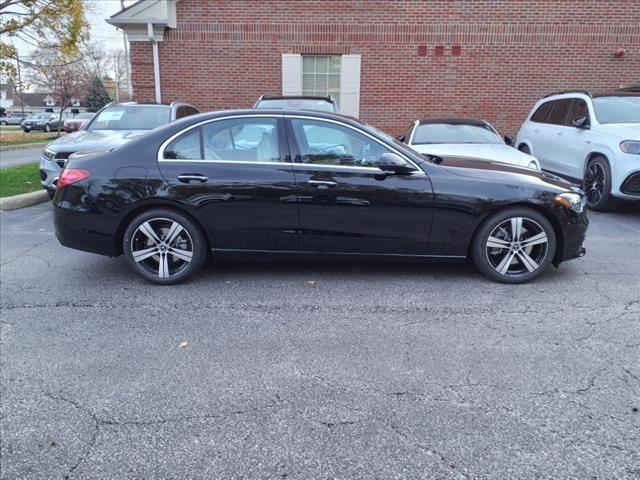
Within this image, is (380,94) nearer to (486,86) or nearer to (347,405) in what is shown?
(486,86)

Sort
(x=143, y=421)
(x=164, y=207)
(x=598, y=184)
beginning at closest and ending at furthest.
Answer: (x=143, y=421) → (x=164, y=207) → (x=598, y=184)

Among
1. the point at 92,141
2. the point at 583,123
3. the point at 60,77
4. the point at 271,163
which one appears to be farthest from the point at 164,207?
the point at 60,77

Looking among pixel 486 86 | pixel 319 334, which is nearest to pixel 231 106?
pixel 486 86

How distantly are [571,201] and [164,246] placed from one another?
3655 mm

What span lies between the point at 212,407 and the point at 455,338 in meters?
1.74

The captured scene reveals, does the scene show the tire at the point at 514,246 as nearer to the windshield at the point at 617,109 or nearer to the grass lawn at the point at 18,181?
the windshield at the point at 617,109

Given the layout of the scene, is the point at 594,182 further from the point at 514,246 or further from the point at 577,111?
the point at 514,246

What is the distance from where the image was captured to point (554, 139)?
873 centimetres

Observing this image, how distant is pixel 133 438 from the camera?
253 centimetres

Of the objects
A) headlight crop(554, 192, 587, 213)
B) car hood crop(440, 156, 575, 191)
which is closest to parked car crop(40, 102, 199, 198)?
car hood crop(440, 156, 575, 191)

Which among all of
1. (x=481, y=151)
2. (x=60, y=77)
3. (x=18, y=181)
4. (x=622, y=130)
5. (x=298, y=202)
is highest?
(x=60, y=77)

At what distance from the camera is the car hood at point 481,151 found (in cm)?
669

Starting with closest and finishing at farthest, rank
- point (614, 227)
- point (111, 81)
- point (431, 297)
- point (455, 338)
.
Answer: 1. point (455, 338)
2. point (431, 297)
3. point (614, 227)
4. point (111, 81)

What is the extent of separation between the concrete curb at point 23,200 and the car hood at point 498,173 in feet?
21.9
